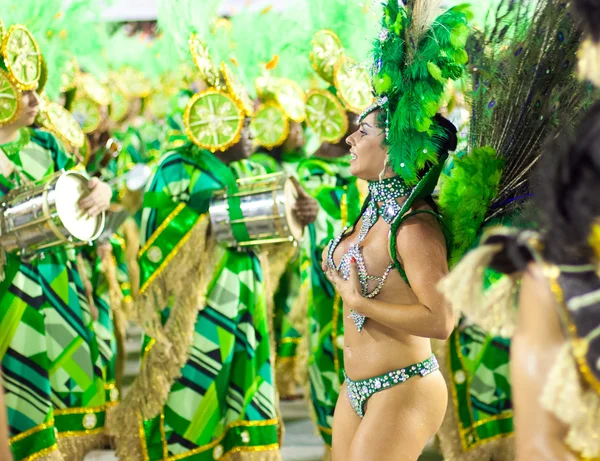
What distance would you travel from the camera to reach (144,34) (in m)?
10.9

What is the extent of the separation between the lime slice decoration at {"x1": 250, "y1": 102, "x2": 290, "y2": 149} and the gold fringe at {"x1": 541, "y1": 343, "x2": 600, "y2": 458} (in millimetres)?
3819

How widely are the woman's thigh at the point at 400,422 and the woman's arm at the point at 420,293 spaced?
0.19 m

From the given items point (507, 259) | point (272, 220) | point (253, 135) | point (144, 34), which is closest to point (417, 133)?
point (507, 259)

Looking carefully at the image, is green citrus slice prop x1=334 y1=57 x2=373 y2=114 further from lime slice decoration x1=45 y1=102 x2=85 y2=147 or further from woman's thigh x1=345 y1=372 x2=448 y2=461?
woman's thigh x1=345 y1=372 x2=448 y2=461

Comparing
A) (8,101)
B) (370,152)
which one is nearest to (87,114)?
(8,101)

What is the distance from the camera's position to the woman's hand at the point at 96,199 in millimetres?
3838

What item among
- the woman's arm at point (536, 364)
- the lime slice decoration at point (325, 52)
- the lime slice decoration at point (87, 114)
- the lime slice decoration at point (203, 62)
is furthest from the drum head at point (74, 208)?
the woman's arm at point (536, 364)

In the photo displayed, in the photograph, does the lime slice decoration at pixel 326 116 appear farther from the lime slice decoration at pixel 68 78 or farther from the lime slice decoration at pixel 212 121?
the lime slice decoration at pixel 68 78

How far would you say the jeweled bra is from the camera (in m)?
2.50

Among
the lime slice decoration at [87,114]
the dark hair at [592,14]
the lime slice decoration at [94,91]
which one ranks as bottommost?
the dark hair at [592,14]

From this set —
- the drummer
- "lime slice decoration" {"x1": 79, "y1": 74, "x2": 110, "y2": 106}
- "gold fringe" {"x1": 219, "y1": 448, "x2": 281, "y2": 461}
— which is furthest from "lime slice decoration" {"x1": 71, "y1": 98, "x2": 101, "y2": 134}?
"gold fringe" {"x1": 219, "y1": 448, "x2": 281, "y2": 461}

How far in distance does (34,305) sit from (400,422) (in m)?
2.21

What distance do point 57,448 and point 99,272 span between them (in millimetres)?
1759

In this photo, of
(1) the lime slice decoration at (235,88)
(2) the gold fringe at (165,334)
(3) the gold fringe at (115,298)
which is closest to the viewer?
(2) the gold fringe at (165,334)
